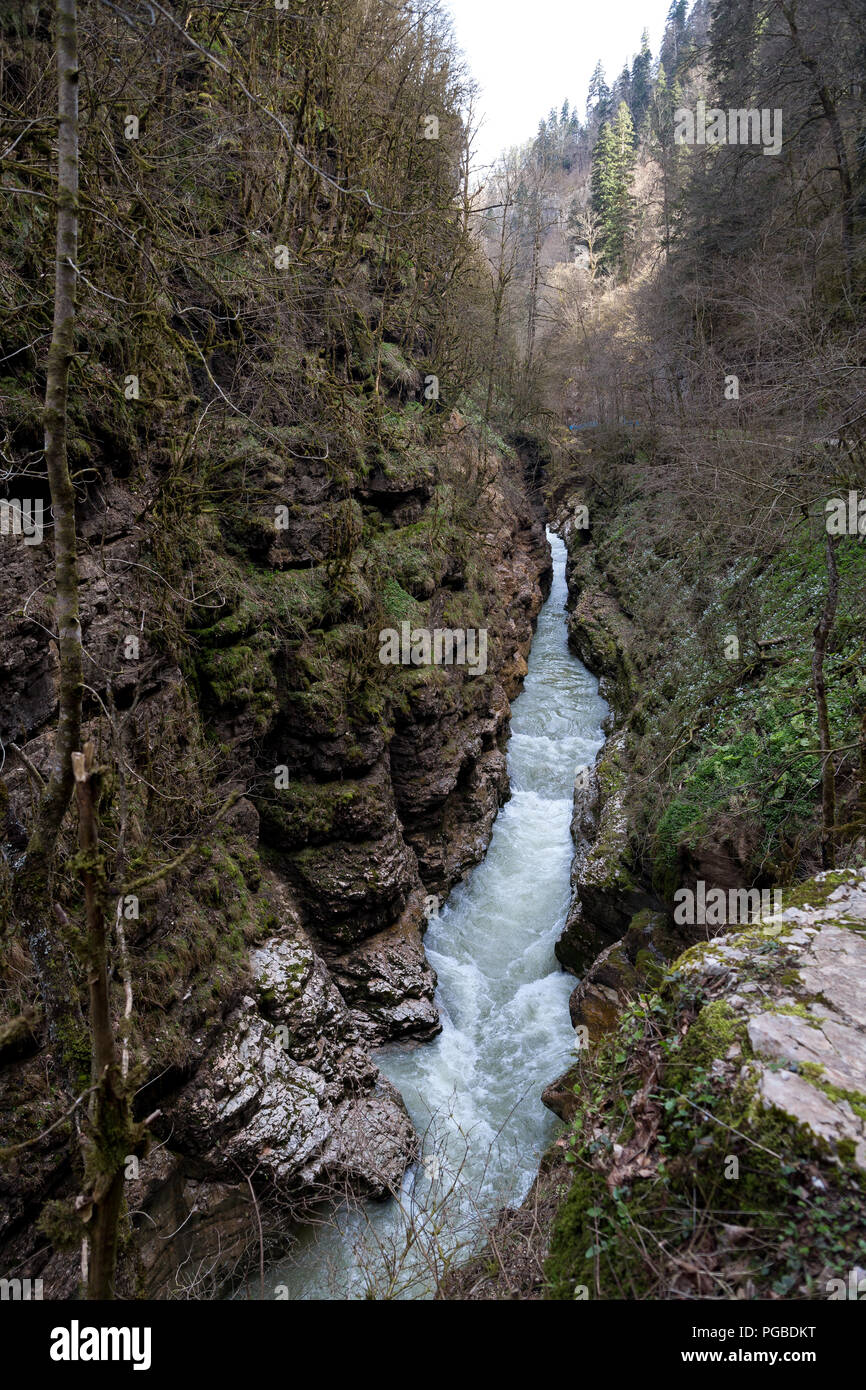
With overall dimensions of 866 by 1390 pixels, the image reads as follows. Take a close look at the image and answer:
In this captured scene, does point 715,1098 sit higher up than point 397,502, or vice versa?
point 397,502

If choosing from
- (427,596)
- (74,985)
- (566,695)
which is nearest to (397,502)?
(427,596)

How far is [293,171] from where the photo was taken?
9.02m

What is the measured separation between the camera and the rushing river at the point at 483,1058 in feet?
19.4

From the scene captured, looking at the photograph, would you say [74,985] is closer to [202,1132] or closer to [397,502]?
[202,1132]

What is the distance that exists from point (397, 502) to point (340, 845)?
6.74m

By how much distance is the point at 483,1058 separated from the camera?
29.7 ft
